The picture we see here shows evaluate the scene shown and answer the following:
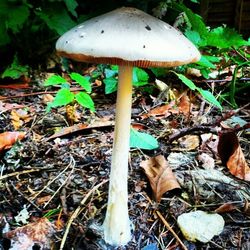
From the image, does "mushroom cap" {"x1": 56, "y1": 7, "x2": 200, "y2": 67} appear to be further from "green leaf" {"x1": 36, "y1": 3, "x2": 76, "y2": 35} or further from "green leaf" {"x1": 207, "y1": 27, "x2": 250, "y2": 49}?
"green leaf" {"x1": 36, "y1": 3, "x2": 76, "y2": 35}

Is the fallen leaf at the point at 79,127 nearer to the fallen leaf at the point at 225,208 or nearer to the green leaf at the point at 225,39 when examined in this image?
the fallen leaf at the point at 225,208

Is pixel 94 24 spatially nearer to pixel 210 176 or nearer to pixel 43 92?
pixel 210 176

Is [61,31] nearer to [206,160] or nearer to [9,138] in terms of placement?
[9,138]

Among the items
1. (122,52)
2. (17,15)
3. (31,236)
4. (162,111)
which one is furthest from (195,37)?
(31,236)

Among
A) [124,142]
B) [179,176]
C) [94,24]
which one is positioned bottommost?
[179,176]

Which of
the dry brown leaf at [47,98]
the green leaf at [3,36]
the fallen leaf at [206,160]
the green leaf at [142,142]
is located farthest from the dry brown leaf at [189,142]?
the green leaf at [3,36]

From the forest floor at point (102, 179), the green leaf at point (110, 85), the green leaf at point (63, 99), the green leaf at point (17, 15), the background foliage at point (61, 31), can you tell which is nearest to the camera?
the forest floor at point (102, 179)

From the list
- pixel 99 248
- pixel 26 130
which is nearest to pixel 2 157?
pixel 26 130
